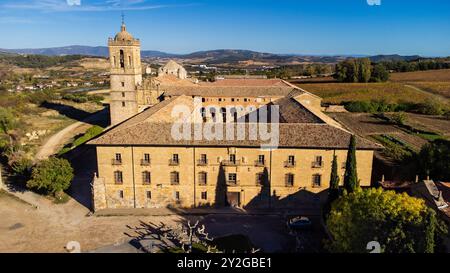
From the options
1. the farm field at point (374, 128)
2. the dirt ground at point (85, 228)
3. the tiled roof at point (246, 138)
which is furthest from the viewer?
the farm field at point (374, 128)

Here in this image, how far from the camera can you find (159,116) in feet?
123

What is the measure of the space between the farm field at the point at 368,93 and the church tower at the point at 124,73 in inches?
2122

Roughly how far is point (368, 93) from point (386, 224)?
8355cm

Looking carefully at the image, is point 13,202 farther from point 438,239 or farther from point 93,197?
point 438,239

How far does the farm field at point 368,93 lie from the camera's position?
88.7m

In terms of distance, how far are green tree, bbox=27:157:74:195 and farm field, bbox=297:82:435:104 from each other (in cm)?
7064

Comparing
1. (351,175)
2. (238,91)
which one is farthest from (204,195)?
(238,91)

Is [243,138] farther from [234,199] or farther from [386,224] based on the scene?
[386,224]

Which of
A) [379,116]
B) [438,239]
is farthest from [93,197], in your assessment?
[379,116]

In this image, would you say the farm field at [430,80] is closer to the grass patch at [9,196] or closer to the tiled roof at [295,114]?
the tiled roof at [295,114]

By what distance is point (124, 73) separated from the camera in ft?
168

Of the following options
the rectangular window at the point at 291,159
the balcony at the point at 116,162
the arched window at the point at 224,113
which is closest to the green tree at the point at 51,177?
the balcony at the point at 116,162

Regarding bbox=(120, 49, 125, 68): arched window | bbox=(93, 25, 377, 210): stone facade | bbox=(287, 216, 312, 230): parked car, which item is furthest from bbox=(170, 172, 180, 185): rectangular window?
bbox=(120, 49, 125, 68): arched window
